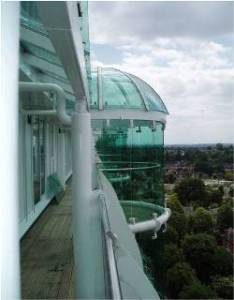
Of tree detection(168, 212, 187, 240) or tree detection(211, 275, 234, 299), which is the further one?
tree detection(168, 212, 187, 240)

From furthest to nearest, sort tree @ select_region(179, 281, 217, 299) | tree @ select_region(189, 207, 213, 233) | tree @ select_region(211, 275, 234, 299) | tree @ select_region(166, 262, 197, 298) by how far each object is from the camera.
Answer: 1. tree @ select_region(189, 207, 213, 233)
2. tree @ select_region(211, 275, 234, 299)
3. tree @ select_region(166, 262, 197, 298)
4. tree @ select_region(179, 281, 217, 299)

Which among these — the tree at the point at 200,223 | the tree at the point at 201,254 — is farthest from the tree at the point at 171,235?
the tree at the point at 200,223

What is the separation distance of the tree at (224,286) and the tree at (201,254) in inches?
34.2

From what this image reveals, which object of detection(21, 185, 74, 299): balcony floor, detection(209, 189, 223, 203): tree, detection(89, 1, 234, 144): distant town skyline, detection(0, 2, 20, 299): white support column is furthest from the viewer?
detection(209, 189, 223, 203): tree

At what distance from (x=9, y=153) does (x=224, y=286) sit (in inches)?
608

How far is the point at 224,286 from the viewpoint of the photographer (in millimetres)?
14625

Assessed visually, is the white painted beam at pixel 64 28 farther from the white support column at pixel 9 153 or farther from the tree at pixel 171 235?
the tree at pixel 171 235

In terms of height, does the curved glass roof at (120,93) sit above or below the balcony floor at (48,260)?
above

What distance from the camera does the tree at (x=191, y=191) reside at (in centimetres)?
2941

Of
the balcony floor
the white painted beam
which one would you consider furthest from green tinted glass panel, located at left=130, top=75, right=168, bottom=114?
the white painted beam

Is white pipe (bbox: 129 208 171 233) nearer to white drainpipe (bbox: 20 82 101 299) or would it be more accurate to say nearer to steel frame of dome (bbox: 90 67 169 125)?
steel frame of dome (bbox: 90 67 169 125)

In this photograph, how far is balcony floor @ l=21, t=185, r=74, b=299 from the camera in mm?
3500

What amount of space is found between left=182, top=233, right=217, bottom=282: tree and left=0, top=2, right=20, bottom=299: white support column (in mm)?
A: 16450

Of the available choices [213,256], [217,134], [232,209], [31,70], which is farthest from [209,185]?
[31,70]
